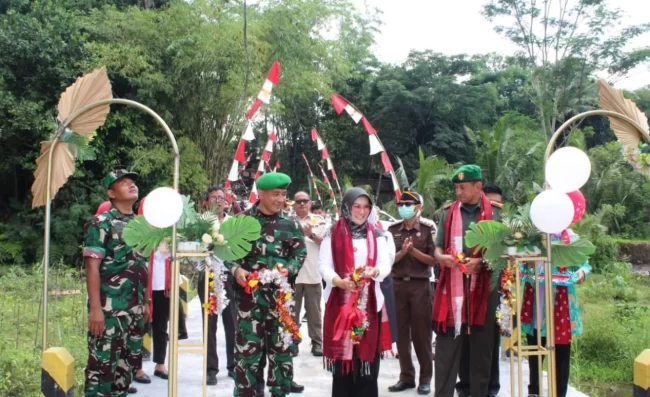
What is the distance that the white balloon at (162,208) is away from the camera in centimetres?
315

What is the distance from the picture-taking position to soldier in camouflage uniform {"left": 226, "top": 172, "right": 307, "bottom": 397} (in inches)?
153

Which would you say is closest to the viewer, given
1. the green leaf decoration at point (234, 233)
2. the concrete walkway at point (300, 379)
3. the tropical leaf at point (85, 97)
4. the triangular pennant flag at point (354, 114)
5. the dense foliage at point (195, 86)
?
the green leaf decoration at point (234, 233)

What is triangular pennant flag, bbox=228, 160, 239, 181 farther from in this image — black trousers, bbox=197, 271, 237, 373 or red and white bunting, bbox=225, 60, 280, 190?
black trousers, bbox=197, 271, 237, 373

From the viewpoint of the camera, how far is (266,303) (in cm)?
391

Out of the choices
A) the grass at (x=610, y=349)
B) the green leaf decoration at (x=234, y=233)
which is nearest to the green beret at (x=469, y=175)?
the green leaf decoration at (x=234, y=233)

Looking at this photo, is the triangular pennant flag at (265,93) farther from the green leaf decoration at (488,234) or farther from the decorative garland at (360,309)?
the green leaf decoration at (488,234)

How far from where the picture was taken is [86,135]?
3.89m

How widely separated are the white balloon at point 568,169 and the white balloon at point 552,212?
0.11 meters

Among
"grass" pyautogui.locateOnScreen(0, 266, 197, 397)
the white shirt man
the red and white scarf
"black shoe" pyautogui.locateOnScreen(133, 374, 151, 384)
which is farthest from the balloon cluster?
"grass" pyautogui.locateOnScreen(0, 266, 197, 397)

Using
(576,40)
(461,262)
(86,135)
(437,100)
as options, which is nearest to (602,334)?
(461,262)

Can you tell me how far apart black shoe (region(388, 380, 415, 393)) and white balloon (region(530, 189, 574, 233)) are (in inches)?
91.5

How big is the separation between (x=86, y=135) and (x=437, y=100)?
22945 millimetres

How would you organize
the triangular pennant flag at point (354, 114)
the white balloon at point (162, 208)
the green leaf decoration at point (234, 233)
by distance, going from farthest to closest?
1. the triangular pennant flag at point (354, 114)
2. the green leaf decoration at point (234, 233)
3. the white balloon at point (162, 208)

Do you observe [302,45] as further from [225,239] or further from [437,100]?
[225,239]
